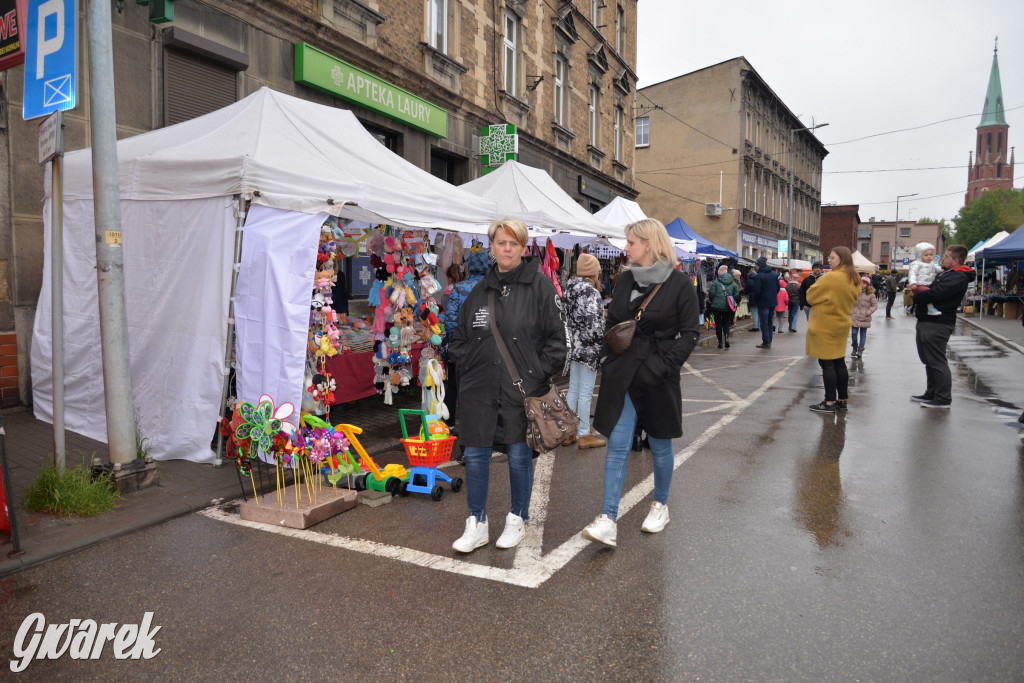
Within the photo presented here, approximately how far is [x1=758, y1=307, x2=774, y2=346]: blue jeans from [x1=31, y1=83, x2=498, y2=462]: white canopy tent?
1039cm

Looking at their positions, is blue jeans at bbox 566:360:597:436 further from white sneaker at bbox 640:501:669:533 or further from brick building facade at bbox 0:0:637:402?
brick building facade at bbox 0:0:637:402

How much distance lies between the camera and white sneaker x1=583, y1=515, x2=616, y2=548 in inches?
153

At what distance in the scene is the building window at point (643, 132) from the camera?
40.0 meters

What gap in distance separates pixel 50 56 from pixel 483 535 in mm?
4010

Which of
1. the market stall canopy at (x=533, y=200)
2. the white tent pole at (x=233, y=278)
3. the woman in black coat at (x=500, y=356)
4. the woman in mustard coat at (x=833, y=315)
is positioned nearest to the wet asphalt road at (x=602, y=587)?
the woman in black coat at (x=500, y=356)

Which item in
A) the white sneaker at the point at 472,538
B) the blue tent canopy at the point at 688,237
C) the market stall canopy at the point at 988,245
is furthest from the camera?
the market stall canopy at the point at 988,245

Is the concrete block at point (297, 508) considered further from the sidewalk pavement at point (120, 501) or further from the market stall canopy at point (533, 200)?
the market stall canopy at point (533, 200)

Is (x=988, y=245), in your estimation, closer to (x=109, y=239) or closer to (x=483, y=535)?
(x=483, y=535)

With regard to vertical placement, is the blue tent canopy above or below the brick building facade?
below

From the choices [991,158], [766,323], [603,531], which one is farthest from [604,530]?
[991,158]

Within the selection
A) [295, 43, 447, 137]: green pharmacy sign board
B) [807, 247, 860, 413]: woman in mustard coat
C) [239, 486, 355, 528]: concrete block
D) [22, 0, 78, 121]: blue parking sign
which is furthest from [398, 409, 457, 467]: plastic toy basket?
[295, 43, 447, 137]: green pharmacy sign board

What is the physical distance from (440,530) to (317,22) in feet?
29.9

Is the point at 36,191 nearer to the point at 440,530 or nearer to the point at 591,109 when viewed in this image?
the point at 440,530

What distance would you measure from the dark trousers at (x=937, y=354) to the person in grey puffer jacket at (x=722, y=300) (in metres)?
6.38
